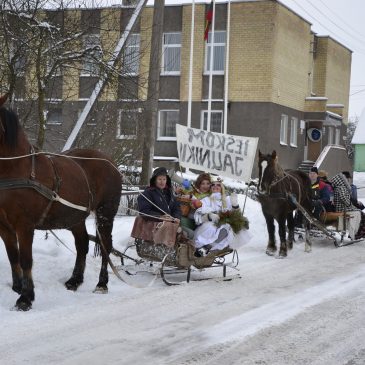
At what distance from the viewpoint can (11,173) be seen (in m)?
6.99

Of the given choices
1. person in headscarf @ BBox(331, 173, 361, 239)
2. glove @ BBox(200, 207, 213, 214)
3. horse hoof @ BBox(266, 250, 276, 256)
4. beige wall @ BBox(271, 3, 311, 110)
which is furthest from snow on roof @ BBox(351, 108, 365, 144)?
glove @ BBox(200, 207, 213, 214)

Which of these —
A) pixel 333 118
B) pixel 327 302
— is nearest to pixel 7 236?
pixel 327 302

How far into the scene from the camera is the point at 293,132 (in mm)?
31781

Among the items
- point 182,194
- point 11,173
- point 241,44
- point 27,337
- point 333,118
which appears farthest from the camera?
point 333,118

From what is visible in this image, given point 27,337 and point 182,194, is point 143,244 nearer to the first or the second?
point 182,194

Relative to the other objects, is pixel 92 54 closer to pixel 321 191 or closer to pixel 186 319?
pixel 186 319

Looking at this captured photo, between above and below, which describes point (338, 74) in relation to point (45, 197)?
above

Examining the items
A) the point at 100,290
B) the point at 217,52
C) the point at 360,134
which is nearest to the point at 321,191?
the point at 100,290

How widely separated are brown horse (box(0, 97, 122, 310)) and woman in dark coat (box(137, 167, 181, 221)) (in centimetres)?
58

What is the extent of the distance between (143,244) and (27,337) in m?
3.33

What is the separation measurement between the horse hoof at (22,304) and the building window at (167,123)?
2269cm

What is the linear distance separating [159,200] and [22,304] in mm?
2869

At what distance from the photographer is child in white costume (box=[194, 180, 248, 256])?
9.47 metres

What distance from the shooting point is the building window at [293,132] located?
31.5m
